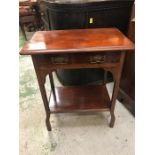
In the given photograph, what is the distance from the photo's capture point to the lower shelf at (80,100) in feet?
4.42

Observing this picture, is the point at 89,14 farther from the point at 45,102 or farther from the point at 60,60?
the point at 45,102

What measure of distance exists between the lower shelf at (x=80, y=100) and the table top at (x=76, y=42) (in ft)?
1.93

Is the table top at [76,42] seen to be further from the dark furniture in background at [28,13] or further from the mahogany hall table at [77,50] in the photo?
the dark furniture in background at [28,13]

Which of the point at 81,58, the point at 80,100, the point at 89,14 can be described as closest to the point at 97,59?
the point at 81,58

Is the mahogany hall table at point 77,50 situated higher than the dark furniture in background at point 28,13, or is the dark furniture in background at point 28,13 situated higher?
the dark furniture in background at point 28,13

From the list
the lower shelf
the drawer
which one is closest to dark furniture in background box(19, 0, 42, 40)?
the lower shelf

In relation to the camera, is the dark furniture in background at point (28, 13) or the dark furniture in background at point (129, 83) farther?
the dark furniture in background at point (28, 13)

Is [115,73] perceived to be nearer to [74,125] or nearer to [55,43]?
[55,43]

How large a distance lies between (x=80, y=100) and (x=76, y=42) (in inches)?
23.9

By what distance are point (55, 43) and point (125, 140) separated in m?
0.98

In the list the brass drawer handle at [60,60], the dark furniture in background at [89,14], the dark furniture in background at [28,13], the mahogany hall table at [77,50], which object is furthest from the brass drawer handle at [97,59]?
the dark furniture in background at [28,13]

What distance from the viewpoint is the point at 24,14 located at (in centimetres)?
333

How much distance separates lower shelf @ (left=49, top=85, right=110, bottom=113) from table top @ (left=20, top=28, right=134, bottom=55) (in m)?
0.59

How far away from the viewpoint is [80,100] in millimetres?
1431
